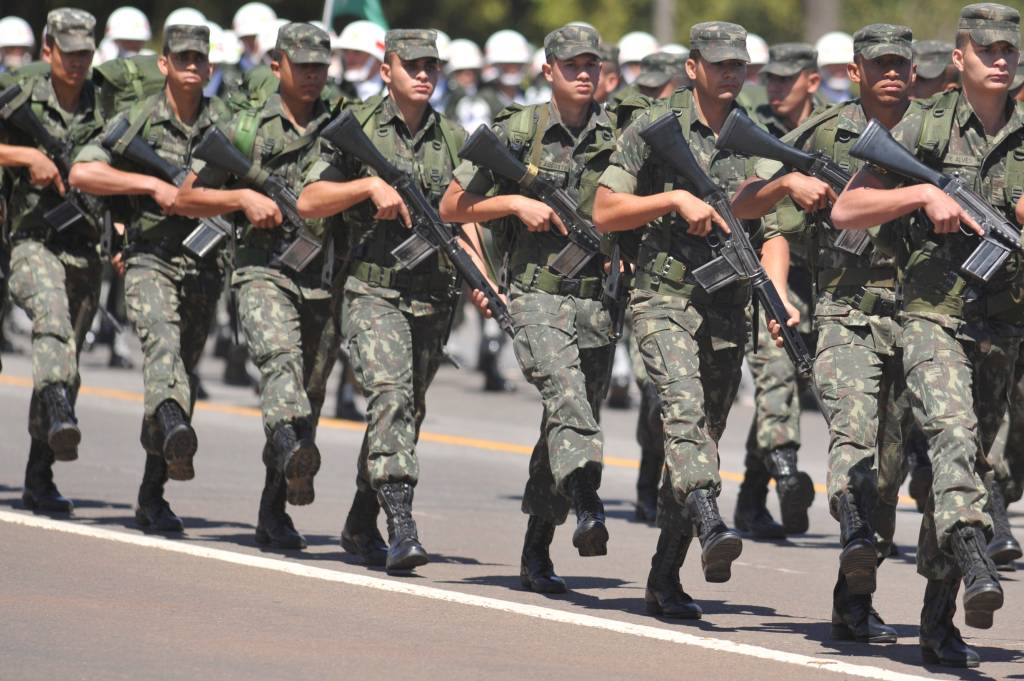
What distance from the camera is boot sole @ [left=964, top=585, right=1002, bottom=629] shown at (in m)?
7.09

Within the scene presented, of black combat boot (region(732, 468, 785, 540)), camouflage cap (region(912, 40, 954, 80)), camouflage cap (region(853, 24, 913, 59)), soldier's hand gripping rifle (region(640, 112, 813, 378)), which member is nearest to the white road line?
soldier's hand gripping rifle (region(640, 112, 813, 378))

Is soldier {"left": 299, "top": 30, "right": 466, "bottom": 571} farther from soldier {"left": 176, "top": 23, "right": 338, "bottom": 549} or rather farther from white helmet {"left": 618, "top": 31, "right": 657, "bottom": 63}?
white helmet {"left": 618, "top": 31, "right": 657, "bottom": 63}

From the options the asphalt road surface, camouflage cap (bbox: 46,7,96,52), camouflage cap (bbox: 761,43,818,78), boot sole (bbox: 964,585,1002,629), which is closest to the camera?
boot sole (bbox: 964,585,1002,629)

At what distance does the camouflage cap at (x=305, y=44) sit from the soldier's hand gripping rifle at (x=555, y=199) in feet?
3.84

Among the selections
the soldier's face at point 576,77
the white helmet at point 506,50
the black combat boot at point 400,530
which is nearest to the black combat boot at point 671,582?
the black combat boot at point 400,530

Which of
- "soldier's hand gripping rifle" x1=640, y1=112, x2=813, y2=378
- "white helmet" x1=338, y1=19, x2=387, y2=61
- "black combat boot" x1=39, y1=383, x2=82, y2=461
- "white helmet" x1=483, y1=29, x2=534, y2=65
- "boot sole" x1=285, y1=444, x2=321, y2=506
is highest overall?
"white helmet" x1=483, y1=29, x2=534, y2=65

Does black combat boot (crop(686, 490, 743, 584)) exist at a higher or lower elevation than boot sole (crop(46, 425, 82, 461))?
lower

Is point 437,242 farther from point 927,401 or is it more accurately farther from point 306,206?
point 927,401

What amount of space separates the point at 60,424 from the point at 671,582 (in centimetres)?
313

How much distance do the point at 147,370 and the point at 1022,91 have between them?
4.68 metres

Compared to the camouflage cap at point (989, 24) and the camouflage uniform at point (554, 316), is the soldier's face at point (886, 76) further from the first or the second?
the camouflage uniform at point (554, 316)

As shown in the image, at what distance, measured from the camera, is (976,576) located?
7.18 meters

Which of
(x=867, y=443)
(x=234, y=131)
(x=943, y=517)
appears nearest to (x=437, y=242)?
(x=234, y=131)

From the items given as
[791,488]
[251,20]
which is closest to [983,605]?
[791,488]
